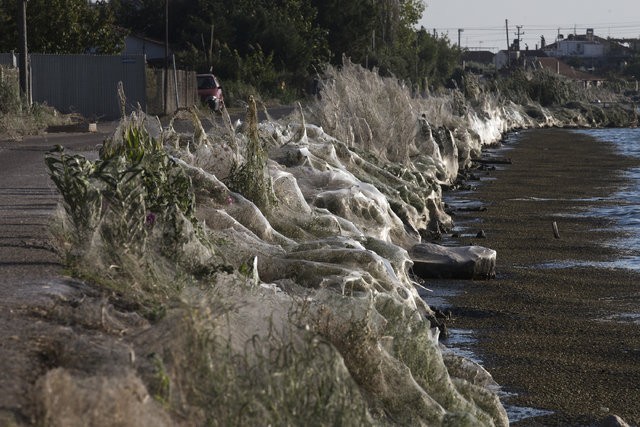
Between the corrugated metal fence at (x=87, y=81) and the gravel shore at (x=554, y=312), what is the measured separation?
15.5 m

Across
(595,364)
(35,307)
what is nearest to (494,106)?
(595,364)

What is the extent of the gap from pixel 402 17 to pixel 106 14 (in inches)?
1961

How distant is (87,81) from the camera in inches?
1421

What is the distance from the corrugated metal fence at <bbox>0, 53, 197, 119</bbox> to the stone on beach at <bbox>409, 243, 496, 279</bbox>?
21.9 m

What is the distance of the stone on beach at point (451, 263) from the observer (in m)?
13.6

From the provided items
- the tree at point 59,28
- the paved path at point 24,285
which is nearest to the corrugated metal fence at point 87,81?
the tree at point 59,28

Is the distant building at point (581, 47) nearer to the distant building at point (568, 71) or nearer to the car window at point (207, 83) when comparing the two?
the distant building at point (568, 71)

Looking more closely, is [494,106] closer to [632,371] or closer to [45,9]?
[45,9]

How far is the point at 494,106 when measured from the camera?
2117 inches

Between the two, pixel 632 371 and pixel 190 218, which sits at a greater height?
pixel 190 218

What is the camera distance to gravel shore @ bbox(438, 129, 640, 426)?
9.05 m

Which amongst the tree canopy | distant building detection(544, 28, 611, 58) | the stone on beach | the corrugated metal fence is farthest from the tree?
distant building detection(544, 28, 611, 58)

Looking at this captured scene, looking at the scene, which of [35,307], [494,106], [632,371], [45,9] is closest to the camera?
[35,307]

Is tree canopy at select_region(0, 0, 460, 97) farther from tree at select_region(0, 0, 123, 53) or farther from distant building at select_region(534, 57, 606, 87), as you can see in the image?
distant building at select_region(534, 57, 606, 87)
